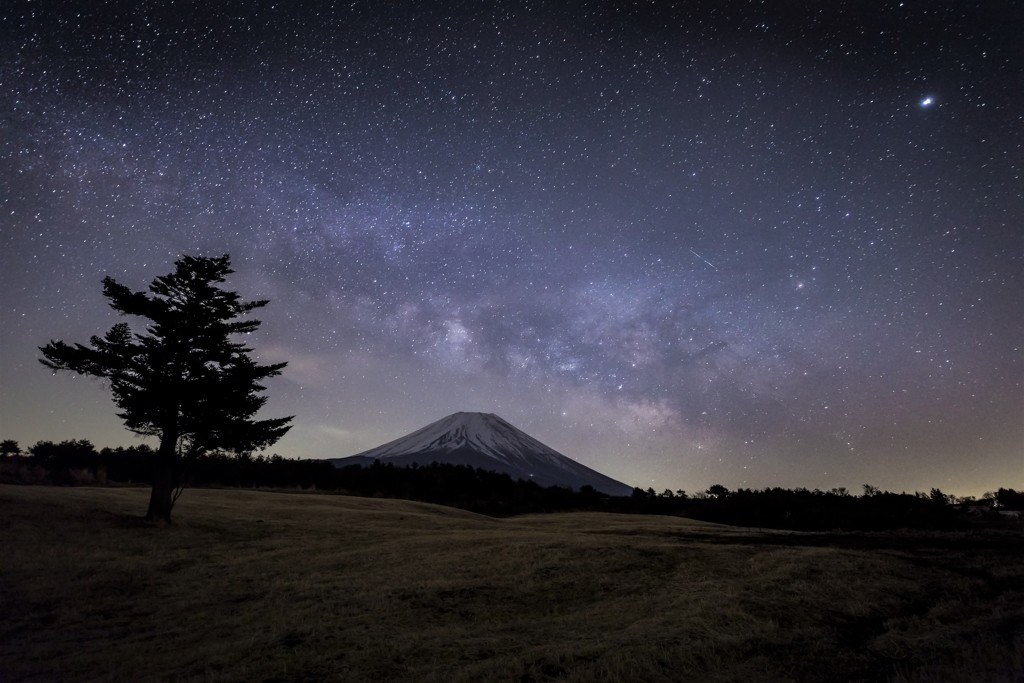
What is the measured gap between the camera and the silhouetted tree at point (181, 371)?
93.6ft

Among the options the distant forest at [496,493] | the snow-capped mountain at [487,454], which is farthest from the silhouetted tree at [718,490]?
the snow-capped mountain at [487,454]

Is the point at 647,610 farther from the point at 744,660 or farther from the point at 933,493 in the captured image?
the point at 933,493

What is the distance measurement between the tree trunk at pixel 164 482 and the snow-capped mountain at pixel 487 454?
114840 mm

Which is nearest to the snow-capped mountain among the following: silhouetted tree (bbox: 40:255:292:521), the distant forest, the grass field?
the distant forest

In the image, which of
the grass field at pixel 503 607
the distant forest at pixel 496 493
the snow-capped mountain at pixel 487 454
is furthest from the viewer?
the snow-capped mountain at pixel 487 454

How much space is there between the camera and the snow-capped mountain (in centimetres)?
15350

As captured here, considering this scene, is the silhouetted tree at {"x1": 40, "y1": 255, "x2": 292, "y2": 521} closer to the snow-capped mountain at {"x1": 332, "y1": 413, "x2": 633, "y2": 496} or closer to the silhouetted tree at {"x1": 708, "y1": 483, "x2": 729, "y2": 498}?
the silhouetted tree at {"x1": 708, "y1": 483, "x2": 729, "y2": 498}

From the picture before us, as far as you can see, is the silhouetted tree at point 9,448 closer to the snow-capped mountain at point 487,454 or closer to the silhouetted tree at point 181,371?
the silhouetted tree at point 181,371

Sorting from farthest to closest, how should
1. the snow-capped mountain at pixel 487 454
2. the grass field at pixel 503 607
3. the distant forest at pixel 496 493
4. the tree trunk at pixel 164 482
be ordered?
the snow-capped mountain at pixel 487 454 < the distant forest at pixel 496 493 < the tree trunk at pixel 164 482 < the grass field at pixel 503 607

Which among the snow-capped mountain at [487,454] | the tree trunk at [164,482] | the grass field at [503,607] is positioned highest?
the snow-capped mountain at [487,454]

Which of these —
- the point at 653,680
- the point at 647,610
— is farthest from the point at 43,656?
the point at 647,610

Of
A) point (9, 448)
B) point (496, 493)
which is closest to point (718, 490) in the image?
point (496, 493)

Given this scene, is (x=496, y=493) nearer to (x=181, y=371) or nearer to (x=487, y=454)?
(x=181, y=371)

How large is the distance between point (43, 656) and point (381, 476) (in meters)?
55.5
